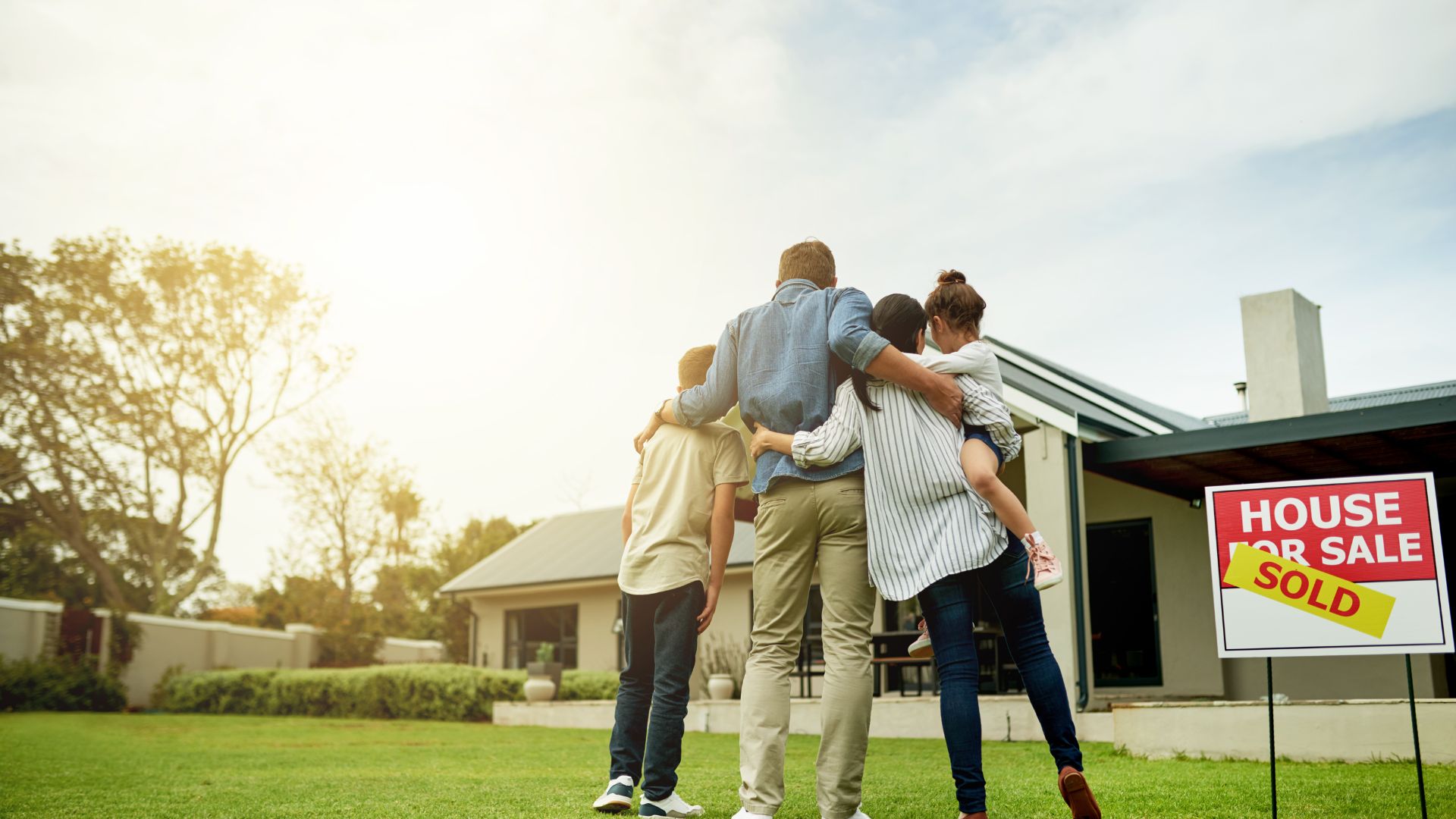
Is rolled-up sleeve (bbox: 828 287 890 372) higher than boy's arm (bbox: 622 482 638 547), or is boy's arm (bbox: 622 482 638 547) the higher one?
rolled-up sleeve (bbox: 828 287 890 372)

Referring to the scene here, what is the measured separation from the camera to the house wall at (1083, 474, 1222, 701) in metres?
10.7

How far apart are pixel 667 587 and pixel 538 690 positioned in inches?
467

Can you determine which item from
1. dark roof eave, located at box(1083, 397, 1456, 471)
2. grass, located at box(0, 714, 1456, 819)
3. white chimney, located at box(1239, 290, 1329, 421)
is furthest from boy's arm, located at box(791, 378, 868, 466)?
white chimney, located at box(1239, 290, 1329, 421)

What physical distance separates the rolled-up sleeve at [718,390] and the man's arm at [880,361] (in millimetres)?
465

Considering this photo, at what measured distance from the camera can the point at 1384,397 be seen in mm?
16359

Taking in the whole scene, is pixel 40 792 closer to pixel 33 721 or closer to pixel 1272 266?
pixel 33 721

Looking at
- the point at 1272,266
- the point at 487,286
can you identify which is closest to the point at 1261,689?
the point at 1272,266

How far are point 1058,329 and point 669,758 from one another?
13141mm

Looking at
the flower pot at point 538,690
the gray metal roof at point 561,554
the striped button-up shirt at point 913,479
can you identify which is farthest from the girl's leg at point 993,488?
the gray metal roof at point 561,554

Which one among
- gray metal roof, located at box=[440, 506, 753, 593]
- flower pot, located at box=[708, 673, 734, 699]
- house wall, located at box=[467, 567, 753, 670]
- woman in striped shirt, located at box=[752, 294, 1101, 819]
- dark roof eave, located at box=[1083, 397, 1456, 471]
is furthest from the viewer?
gray metal roof, located at box=[440, 506, 753, 593]

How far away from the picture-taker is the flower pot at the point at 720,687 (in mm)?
15164

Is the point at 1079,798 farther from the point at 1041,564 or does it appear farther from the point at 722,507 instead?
the point at 722,507

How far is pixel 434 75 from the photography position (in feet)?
35.2

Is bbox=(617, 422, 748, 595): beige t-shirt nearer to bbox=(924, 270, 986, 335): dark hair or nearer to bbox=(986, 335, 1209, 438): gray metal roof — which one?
bbox=(924, 270, 986, 335): dark hair
